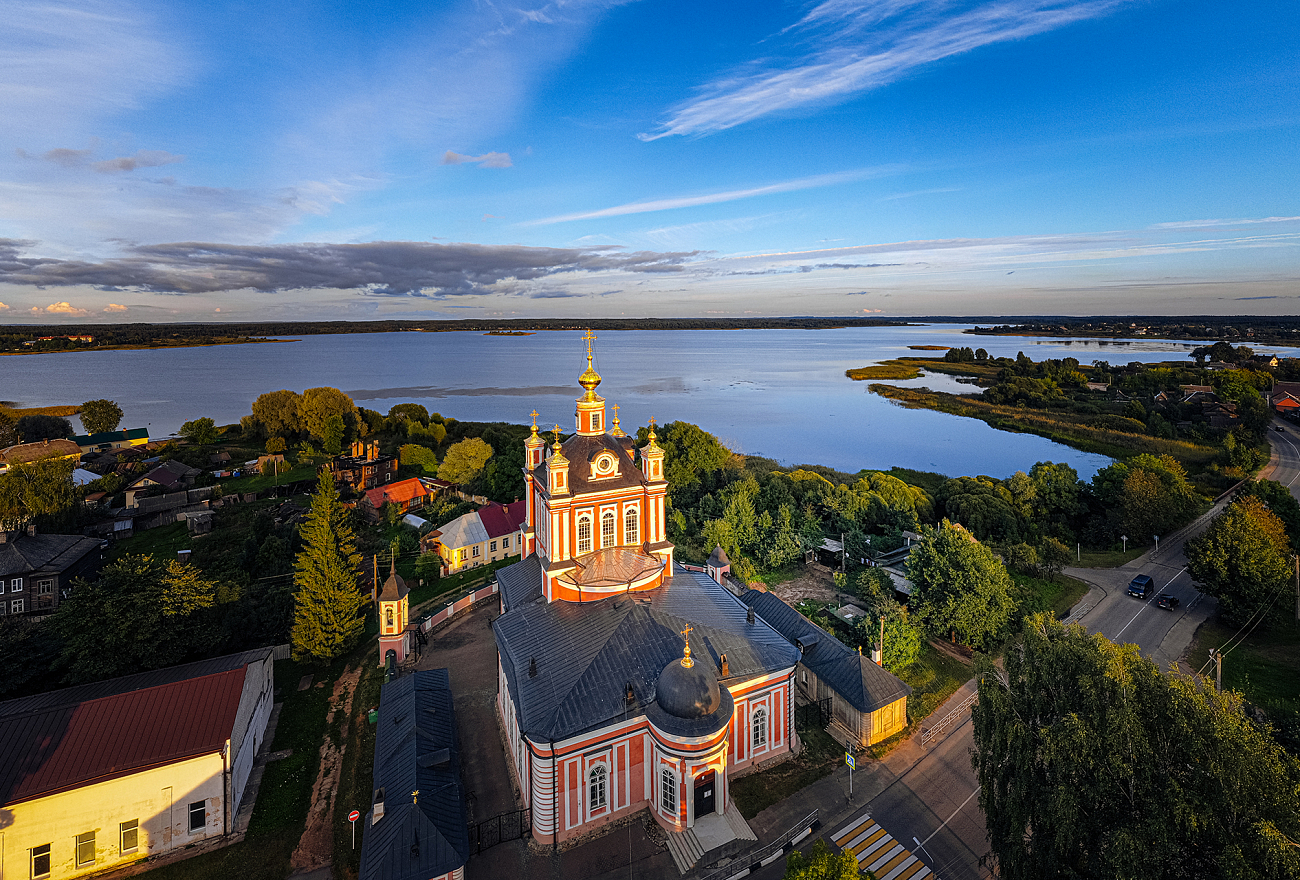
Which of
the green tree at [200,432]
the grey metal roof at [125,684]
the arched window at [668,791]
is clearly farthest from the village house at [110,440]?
the arched window at [668,791]

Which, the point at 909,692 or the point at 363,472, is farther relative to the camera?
the point at 363,472

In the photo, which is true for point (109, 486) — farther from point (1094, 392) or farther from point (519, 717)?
point (1094, 392)

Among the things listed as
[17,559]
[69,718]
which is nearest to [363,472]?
[17,559]

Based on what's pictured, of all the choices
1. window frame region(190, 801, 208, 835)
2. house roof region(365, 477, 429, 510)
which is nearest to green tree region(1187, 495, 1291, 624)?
window frame region(190, 801, 208, 835)

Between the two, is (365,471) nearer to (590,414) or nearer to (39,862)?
(590,414)

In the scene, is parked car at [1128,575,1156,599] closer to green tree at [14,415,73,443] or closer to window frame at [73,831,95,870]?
window frame at [73,831,95,870]

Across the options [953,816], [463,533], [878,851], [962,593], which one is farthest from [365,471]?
[953,816]
